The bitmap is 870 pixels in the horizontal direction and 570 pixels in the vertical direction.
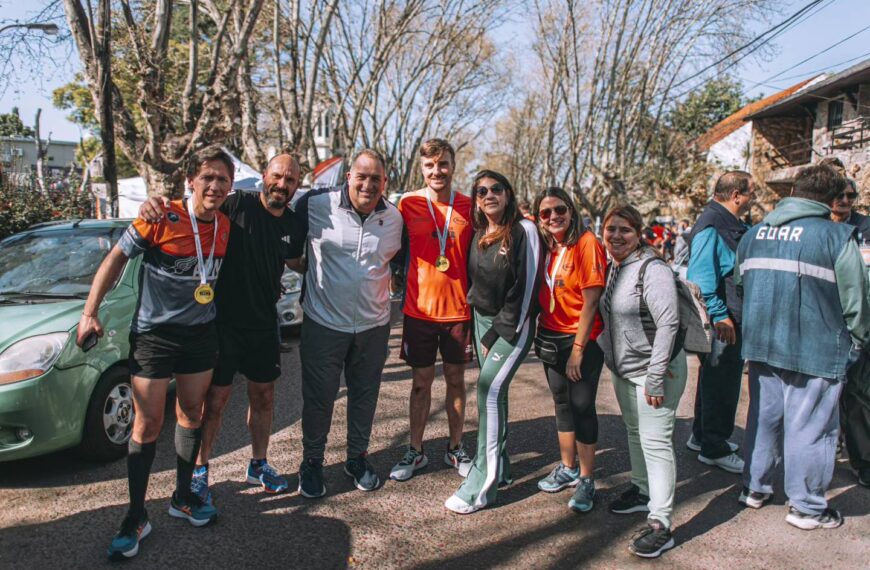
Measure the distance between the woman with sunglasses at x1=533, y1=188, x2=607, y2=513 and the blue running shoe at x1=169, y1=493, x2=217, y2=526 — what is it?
2.08 m

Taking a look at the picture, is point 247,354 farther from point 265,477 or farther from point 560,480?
point 560,480

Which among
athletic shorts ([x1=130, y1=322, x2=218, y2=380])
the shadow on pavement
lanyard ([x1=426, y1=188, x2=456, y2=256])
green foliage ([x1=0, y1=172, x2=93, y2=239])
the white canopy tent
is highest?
the white canopy tent

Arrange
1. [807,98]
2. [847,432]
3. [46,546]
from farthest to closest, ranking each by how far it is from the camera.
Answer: [807,98], [847,432], [46,546]

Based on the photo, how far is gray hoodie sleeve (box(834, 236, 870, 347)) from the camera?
3355 mm

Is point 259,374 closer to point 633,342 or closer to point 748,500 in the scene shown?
point 633,342

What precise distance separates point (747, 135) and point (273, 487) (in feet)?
126

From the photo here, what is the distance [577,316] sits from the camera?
145 inches

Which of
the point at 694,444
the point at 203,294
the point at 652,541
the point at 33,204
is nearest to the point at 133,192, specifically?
the point at 33,204

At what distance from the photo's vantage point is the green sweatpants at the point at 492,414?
143 inches

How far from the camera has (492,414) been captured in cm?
366

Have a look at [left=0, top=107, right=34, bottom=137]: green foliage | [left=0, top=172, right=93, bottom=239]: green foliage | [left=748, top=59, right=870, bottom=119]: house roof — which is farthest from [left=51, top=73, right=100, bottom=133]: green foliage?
[left=748, top=59, right=870, bottom=119]: house roof

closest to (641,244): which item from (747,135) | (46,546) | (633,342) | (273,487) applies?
(633,342)

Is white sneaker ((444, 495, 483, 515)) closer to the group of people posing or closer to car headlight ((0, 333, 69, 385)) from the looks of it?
the group of people posing

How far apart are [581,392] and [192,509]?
2.32 meters
